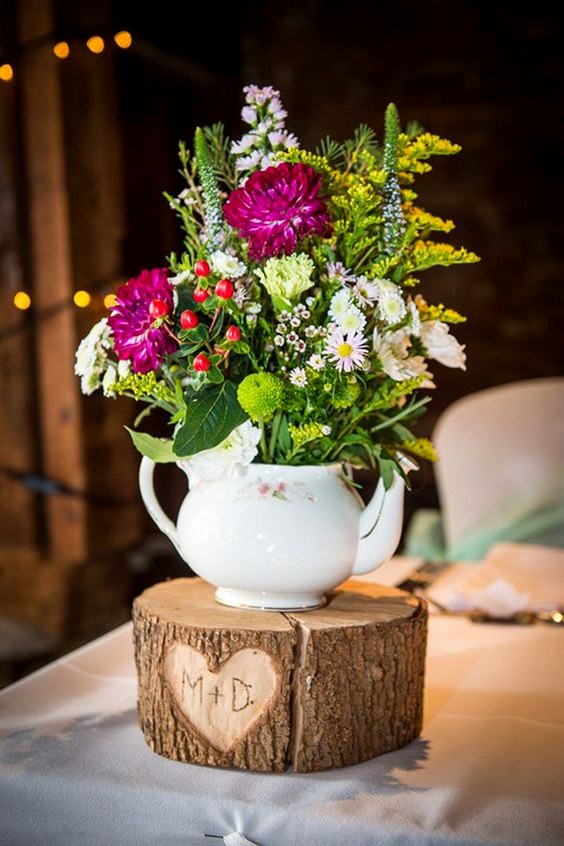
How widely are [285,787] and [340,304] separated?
0.50 meters

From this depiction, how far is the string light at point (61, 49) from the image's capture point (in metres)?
2.98

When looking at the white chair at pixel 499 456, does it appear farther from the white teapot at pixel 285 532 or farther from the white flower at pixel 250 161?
the white flower at pixel 250 161

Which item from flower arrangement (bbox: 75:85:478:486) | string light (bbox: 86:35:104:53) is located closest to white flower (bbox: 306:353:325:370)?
flower arrangement (bbox: 75:85:478:486)

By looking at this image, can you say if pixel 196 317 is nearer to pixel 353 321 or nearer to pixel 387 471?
pixel 353 321

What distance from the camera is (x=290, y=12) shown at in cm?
415

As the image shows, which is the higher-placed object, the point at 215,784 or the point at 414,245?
the point at 414,245

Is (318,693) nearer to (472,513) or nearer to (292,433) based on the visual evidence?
(292,433)

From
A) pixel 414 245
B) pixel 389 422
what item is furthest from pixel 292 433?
pixel 414 245

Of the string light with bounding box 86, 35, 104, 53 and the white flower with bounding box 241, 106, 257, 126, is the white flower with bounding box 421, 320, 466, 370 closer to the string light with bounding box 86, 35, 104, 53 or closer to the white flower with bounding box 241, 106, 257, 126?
the white flower with bounding box 241, 106, 257, 126

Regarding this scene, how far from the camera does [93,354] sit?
3.54 feet

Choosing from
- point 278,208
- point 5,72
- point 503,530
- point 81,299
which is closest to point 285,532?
point 278,208

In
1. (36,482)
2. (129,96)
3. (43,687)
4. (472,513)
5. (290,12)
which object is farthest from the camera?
(290,12)

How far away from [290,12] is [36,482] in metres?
2.39

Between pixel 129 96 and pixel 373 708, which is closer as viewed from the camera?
pixel 373 708
